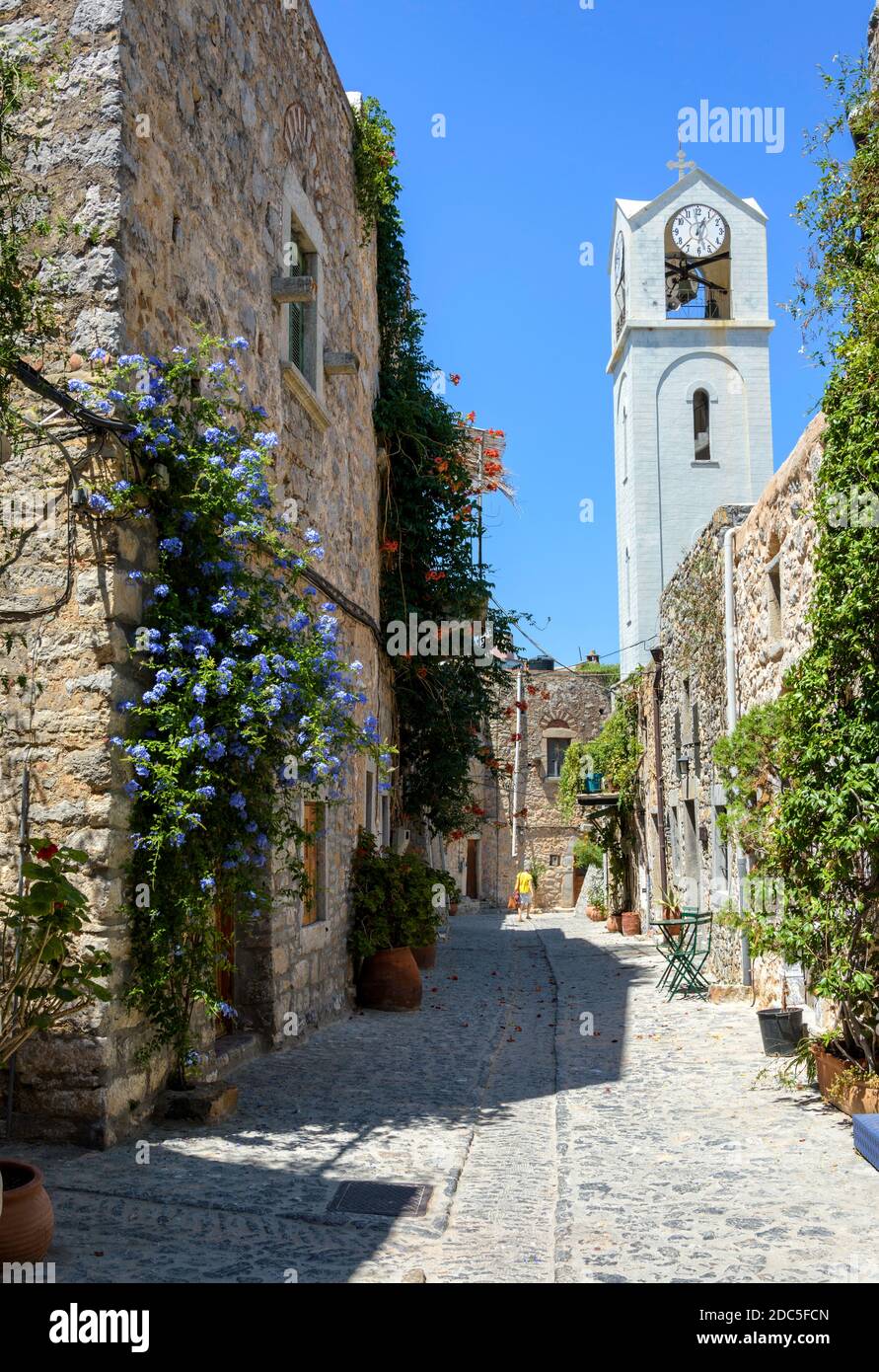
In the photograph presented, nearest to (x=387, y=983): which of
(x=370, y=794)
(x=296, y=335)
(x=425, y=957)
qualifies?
(x=370, y=794)

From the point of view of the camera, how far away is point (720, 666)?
38.1 ft

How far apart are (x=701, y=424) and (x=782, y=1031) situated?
2061 cm

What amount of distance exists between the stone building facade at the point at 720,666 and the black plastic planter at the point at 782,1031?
84 centimetres

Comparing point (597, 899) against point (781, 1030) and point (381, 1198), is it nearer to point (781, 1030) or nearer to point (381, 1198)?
point (781, 1030)

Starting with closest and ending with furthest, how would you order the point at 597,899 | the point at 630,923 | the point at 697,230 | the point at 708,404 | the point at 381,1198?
the point at 381,1198 → the point at 630,923 → the point at 597,899 → the point at 697,230 → the point at 708,404

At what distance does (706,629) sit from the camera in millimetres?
12156

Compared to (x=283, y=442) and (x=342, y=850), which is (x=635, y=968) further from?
(x=283, y=442)

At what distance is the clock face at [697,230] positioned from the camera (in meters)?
25.4

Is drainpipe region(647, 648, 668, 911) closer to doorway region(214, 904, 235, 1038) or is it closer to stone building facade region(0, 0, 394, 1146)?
stone building facade region(0, 0, 394, 1146)

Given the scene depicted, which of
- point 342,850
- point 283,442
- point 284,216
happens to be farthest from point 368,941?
point 284,216

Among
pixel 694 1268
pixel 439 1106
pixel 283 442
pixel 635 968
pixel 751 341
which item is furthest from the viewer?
pixel 751 341

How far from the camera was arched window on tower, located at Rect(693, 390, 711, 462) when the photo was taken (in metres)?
25.8

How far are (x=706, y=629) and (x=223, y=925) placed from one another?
671cm

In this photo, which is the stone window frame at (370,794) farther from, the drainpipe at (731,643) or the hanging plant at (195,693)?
the hanging plant at (195,693)
